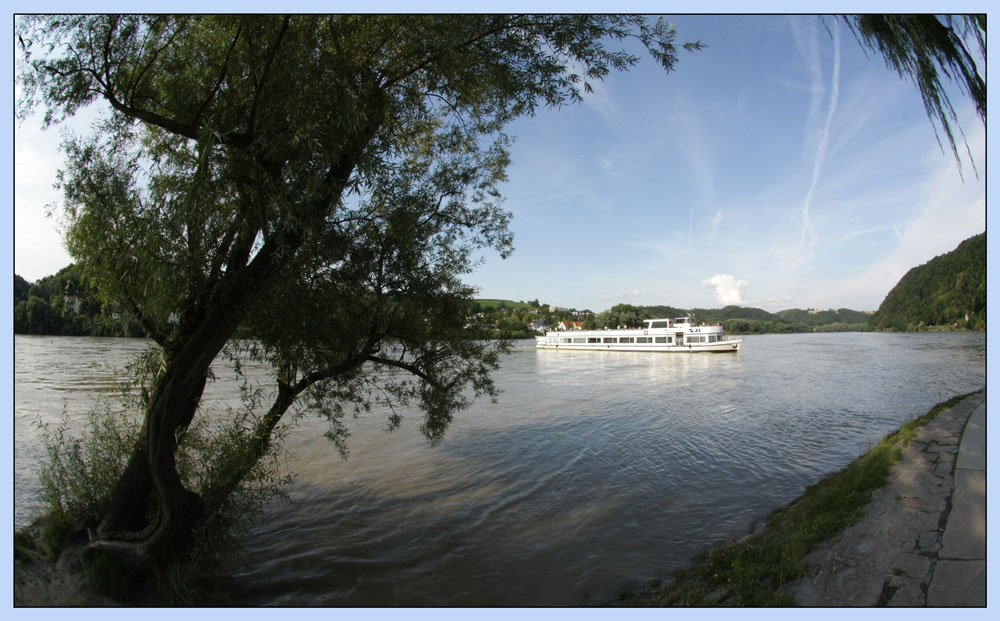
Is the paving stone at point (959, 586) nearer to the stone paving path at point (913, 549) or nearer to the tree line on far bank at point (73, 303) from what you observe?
the stone paving path at point (913, 549)

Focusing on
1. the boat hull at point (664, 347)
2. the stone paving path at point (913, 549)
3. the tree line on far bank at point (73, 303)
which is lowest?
the boat hull at point (664, 347)

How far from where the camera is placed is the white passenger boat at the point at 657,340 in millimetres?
44406

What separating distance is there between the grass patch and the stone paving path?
0.12m

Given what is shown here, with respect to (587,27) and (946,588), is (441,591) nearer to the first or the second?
(946,588)

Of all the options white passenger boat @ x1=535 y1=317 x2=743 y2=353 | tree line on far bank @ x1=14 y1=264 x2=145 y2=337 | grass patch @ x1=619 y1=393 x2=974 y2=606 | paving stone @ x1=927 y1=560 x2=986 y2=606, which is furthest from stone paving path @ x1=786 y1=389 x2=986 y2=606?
white passenger boat @ x1=535 y1=317 x2=743 y2=353

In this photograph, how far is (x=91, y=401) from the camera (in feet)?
45.3

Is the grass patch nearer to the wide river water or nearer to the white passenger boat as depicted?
the wide river water

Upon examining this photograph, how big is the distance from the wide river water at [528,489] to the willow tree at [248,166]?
5.16 ft

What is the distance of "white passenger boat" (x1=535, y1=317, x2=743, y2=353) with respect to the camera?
4441cm

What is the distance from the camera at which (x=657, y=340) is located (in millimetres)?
47750

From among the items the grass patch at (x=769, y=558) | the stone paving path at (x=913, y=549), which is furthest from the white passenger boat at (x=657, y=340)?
the stone paving path at (x=913, y=549)

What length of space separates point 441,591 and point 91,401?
14.5 meters

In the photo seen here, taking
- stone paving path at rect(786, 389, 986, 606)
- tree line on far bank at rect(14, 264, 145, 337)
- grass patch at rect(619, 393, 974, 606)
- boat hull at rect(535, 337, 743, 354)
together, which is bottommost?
boat hull at rect(535, 337, 743, 354)

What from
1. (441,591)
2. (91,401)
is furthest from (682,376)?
(91,401)
